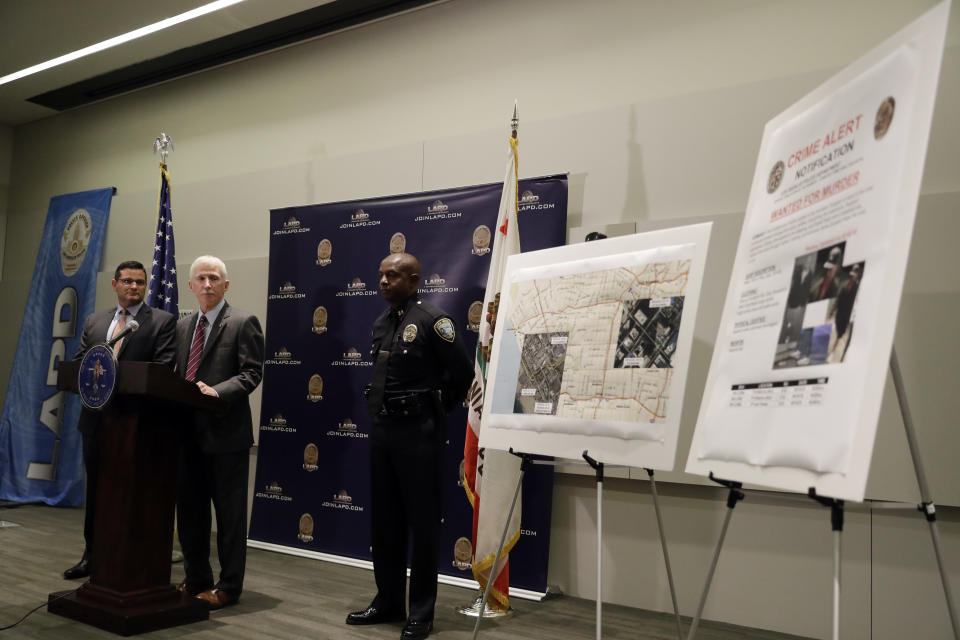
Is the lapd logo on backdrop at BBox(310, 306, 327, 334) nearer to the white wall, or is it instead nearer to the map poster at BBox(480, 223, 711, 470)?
the white wall

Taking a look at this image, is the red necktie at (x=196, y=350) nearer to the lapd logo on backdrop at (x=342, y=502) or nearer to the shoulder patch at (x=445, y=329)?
the shoulder patch at (x=445, y=329)

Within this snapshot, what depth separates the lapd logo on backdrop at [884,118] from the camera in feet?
5.67

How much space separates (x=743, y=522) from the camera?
362 cm

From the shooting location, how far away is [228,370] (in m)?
3.61

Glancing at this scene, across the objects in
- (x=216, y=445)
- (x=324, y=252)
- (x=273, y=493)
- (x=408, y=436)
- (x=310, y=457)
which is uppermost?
(x=324, y=252)

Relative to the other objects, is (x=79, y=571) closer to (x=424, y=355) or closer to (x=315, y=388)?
(x=315, y=388)

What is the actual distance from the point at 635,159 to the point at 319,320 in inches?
90.0

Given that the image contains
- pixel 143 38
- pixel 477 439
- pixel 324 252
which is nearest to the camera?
pixel 477 439

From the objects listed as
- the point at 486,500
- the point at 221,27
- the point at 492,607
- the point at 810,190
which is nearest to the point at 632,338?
the point at 810,190

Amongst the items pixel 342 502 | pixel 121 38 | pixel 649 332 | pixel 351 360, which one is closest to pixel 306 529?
pixel 342 502

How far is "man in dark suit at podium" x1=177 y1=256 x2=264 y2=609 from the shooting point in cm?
353

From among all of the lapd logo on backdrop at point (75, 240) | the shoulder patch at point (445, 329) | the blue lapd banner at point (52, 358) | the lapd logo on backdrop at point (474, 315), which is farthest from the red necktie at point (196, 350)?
the lapd logo on backdrop at point (75, 240)

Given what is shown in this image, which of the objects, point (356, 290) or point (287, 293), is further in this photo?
point (287, 293)

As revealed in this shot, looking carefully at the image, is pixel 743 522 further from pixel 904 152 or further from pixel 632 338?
pixel 904 152
